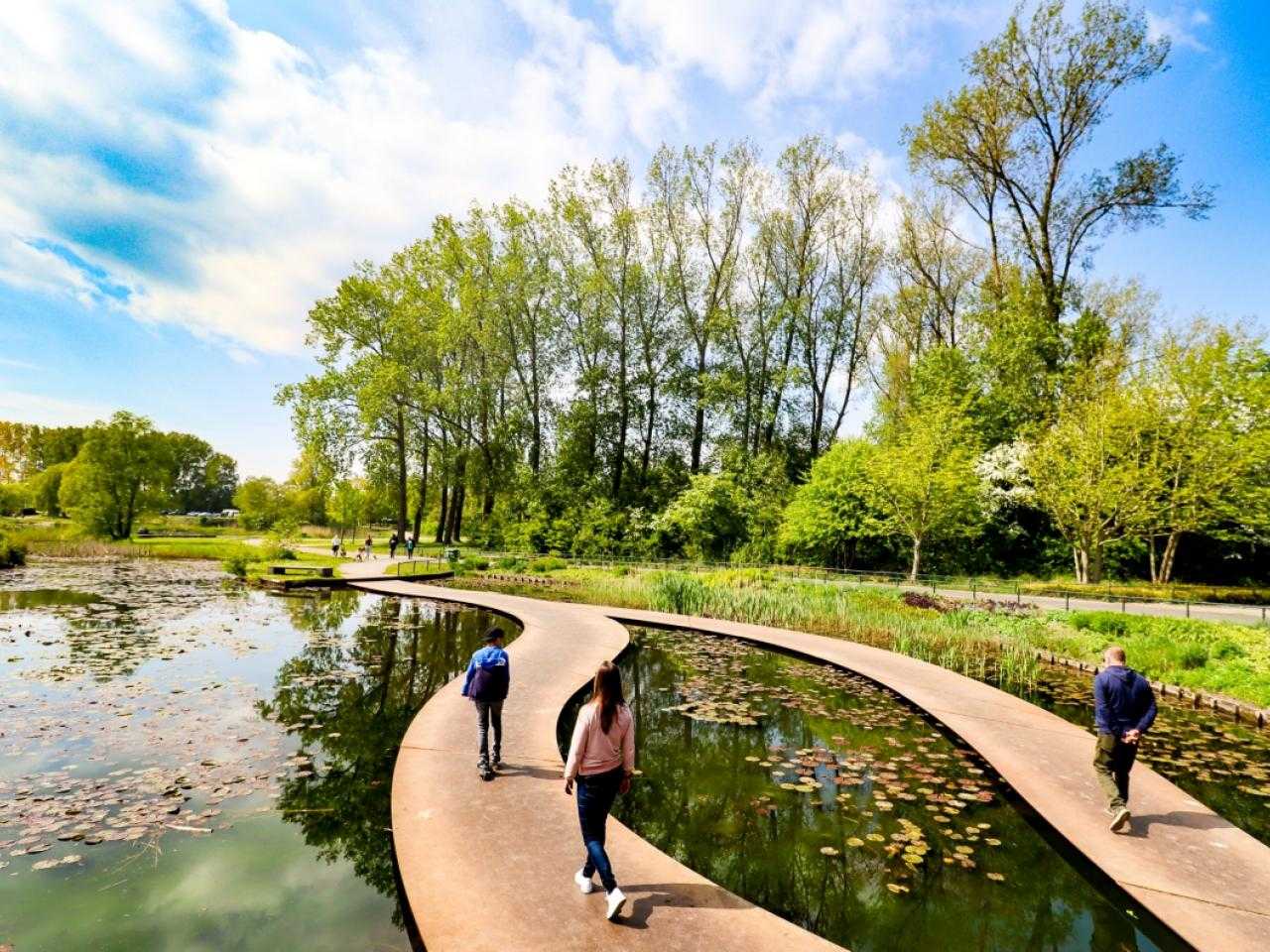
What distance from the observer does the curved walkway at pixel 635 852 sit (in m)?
4.33

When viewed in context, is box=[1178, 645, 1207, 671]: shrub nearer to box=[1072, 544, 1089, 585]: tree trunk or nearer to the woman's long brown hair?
box=[1072, 544, 1089, 585]: tree trunk

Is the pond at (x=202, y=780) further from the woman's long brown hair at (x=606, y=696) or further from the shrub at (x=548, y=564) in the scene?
the shrub at (x=548, y=564)

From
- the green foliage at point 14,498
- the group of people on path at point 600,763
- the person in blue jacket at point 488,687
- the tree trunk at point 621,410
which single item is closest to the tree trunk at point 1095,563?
the tree trunk at point 621,410

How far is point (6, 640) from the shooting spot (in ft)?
42.9

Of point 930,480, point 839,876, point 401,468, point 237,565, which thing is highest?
point 930,480

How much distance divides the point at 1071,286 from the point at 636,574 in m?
27.6

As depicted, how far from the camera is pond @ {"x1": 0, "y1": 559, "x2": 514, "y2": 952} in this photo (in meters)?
4.84

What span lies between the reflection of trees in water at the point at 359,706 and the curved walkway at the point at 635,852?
0.42m

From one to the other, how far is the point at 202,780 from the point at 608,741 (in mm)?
5661

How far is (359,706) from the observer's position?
9.92m

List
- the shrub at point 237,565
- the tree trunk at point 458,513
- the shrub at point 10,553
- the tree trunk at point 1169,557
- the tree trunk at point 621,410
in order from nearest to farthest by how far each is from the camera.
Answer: the shrub at point 237,565
the tree trunk at point 1169,557
the shrub at point 10,553
the tree trunk at point 621,410
the tree trunk at point 458,513

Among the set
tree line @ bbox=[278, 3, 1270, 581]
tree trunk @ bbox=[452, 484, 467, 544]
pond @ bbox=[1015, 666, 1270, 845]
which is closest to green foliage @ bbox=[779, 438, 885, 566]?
tree line @ bbox=[278, 3, 1270, 581]

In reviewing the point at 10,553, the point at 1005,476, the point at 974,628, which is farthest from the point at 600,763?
the point at 10,553

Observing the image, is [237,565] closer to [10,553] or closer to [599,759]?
[10,553]
